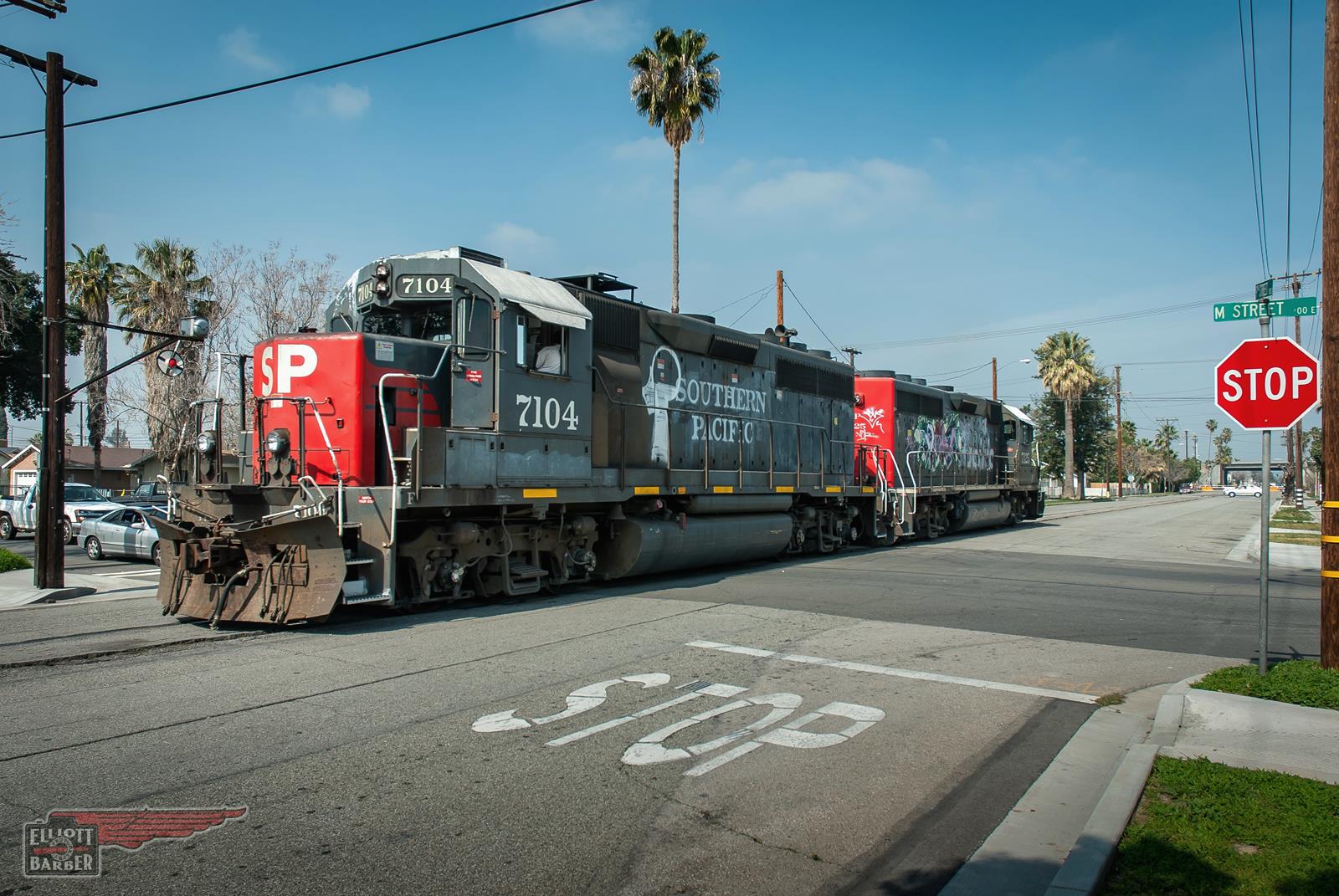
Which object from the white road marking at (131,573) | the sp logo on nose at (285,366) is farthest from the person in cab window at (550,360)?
the white road marking at (131,573)

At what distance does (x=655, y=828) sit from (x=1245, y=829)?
2826 millimetres

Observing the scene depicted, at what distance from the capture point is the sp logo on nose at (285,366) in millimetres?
9672

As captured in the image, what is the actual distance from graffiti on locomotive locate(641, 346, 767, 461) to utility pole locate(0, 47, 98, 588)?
27.5 ft

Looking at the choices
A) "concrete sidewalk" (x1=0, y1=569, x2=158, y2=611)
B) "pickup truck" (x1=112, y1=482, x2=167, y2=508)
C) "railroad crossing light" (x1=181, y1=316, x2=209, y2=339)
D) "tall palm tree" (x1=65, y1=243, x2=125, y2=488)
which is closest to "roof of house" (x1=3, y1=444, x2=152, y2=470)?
"tall palm tree" (x1=65, y1=243, x2=125, y2=488)

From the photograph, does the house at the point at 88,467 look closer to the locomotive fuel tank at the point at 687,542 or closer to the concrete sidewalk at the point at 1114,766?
the locomotive fuel tank at the point at 687,542

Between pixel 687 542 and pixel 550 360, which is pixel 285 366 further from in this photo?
pixel 687 542

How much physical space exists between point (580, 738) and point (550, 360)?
629cm

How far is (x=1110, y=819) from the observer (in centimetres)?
430

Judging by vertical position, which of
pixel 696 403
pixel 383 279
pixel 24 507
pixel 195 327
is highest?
pixel 383 279

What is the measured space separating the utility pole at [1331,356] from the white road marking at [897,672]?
2137mm

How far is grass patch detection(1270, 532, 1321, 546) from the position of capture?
25.7m

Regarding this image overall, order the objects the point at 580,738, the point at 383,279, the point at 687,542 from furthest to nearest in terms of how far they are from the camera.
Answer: the point at 687,542 → the point at 383,279 → the point at 580,738

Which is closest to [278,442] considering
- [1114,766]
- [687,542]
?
[687,542]

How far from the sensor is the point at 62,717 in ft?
19.2
